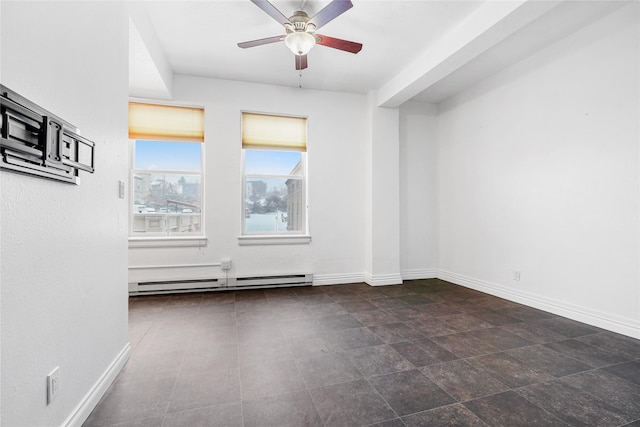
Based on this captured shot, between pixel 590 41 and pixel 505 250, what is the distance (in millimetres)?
2408

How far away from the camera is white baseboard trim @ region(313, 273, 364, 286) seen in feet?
14.4

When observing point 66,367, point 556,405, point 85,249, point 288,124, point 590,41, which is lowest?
point 556,405

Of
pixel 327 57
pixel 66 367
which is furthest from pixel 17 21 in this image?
pixel 327 57

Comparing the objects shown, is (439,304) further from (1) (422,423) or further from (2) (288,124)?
(2) (288,124)

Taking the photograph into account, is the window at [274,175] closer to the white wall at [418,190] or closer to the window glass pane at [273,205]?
the window glass pane at [273,205]

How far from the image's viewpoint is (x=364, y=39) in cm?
315

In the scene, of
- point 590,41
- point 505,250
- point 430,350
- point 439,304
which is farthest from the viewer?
point 505,250

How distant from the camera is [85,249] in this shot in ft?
5.13

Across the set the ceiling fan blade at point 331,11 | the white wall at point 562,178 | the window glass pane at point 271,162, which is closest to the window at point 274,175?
the window glass pane at point 271,162

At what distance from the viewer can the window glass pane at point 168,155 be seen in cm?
398

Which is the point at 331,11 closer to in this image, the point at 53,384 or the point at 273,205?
the point at 273,205

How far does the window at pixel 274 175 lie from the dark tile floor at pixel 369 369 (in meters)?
1.39

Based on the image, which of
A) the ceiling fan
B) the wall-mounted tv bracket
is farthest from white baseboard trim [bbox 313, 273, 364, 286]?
the wall-mounted tv bracket

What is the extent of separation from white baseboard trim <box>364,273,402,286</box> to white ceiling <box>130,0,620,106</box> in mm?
2638
